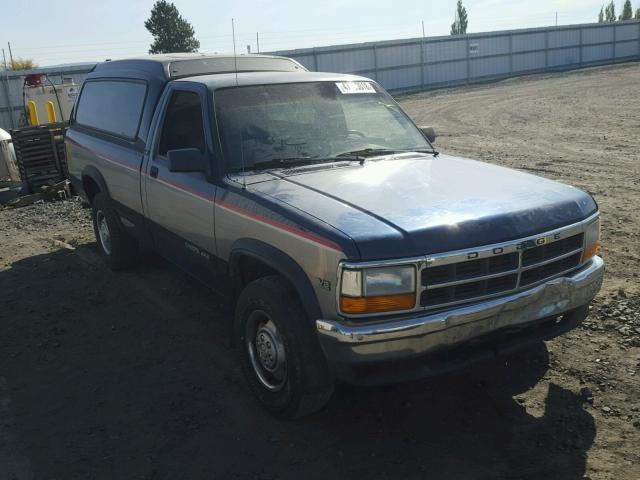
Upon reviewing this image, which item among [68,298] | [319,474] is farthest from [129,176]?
[319,474]

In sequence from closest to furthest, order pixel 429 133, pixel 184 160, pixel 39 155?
1. pixel 184 160
2. pixel 429 133
3. pixel 39 155

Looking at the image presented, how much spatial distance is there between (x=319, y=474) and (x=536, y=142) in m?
11.7

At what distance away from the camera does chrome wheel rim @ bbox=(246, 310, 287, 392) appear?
375 cm

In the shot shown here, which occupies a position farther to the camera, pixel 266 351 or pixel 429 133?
pixel 429 133

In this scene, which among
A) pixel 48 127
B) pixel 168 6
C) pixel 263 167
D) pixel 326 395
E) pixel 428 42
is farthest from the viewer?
pixel 168 6

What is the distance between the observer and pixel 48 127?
37.7ft

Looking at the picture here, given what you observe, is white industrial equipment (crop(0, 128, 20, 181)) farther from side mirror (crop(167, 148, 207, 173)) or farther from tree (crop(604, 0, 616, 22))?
tree (crop(604, 0, 616, 22))

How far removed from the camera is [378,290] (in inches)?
127

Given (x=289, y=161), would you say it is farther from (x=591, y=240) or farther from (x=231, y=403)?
(x=591, y=240)

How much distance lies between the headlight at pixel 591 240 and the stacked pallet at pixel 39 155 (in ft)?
32.1

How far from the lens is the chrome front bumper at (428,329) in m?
3.20

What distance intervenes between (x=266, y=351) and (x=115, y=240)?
3.24 meters

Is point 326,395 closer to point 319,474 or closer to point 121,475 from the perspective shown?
point 319,474

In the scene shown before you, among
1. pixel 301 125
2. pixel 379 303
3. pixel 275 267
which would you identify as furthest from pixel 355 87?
pixel 379 303
